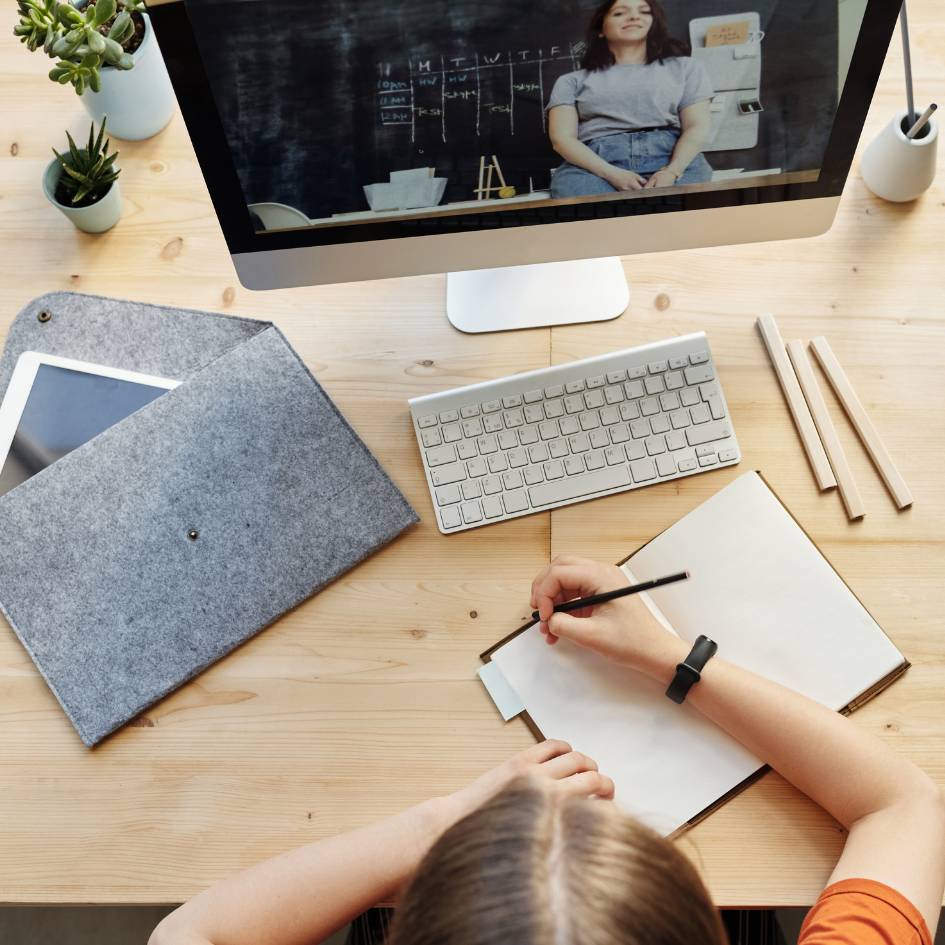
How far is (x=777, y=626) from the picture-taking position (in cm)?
74

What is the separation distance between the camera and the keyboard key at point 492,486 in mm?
808

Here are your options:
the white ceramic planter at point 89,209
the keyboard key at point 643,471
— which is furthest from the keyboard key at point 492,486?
the white ceramic planter at point 89,209

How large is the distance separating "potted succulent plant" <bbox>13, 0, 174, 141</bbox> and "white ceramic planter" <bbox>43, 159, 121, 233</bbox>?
7 centimetres

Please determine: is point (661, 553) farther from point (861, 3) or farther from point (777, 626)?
point (861, 3)

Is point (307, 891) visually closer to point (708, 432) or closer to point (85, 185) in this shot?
point (708, 432)

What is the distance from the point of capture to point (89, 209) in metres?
0.91

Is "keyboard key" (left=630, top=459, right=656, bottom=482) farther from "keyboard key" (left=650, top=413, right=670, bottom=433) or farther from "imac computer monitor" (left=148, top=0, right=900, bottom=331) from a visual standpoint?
"imac computer monitor" (left=148, top=0, right=900, bottom=331)

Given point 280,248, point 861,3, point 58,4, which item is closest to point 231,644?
point 280,248

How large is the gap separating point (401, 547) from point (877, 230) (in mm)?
536

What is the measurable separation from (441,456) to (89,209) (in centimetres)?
42

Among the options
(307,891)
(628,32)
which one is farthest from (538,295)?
(307,891)

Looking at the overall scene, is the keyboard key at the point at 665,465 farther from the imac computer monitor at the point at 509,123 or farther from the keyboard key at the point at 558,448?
the imac computer monitor at the point at 509,123

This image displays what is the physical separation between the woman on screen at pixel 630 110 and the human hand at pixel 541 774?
0.42 m

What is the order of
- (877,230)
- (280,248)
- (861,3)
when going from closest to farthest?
(861,3) → (280,248) → (877,230)
